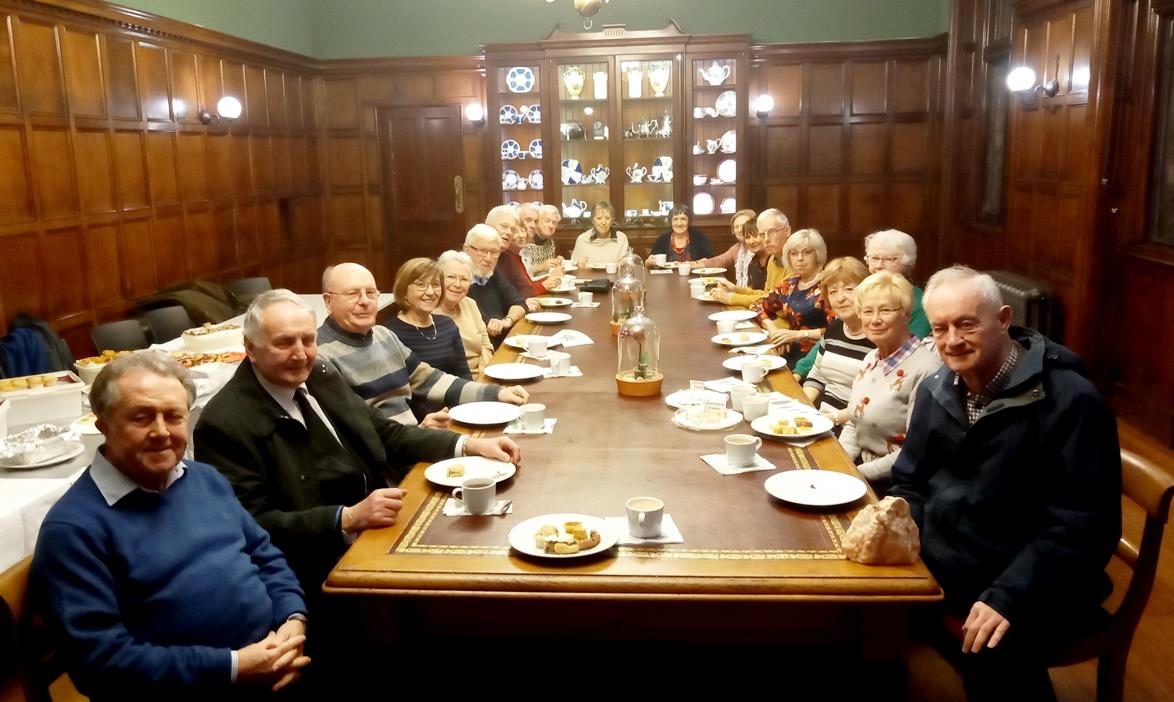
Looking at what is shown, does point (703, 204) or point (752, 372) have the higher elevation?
point (703, 204)

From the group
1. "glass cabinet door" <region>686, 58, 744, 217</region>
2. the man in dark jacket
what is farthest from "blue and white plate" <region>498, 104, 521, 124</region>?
the man in dark jacket

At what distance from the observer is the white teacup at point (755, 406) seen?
2.92m

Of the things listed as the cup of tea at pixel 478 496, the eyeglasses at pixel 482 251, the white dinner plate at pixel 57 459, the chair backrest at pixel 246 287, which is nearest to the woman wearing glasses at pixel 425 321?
the eyeglasses at pixel 482 251

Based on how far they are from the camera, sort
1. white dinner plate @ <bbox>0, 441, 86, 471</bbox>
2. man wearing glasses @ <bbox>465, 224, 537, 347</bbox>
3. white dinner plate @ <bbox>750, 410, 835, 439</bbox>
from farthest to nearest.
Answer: man wearing glasses @ <bbox>465, 224, 537, 347</bbox>
white dinner plate @ <bbox>0, 441, 86, 471</bbox>
white dinner plate @ <bbox>750, 410, 835, 439</bbox>

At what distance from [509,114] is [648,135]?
4.47 feet

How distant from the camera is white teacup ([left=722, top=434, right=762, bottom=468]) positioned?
2494mm

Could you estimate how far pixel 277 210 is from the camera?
8.58 metres

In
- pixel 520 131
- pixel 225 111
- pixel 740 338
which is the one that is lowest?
pixel 740 338

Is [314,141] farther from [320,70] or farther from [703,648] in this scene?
[703,648]

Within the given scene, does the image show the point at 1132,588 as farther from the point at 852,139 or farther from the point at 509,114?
the point at 509,114

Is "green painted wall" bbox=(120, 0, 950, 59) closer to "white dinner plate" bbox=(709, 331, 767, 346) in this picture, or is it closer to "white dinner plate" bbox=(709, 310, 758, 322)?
"white dinner plate" bbox=(709, 310, 758, 322)

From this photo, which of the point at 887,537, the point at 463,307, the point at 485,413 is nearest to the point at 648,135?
the point at 463,307

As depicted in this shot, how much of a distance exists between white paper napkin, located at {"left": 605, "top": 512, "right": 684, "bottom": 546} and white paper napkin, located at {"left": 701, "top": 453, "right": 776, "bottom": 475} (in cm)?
37

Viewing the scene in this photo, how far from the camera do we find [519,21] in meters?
9.33
